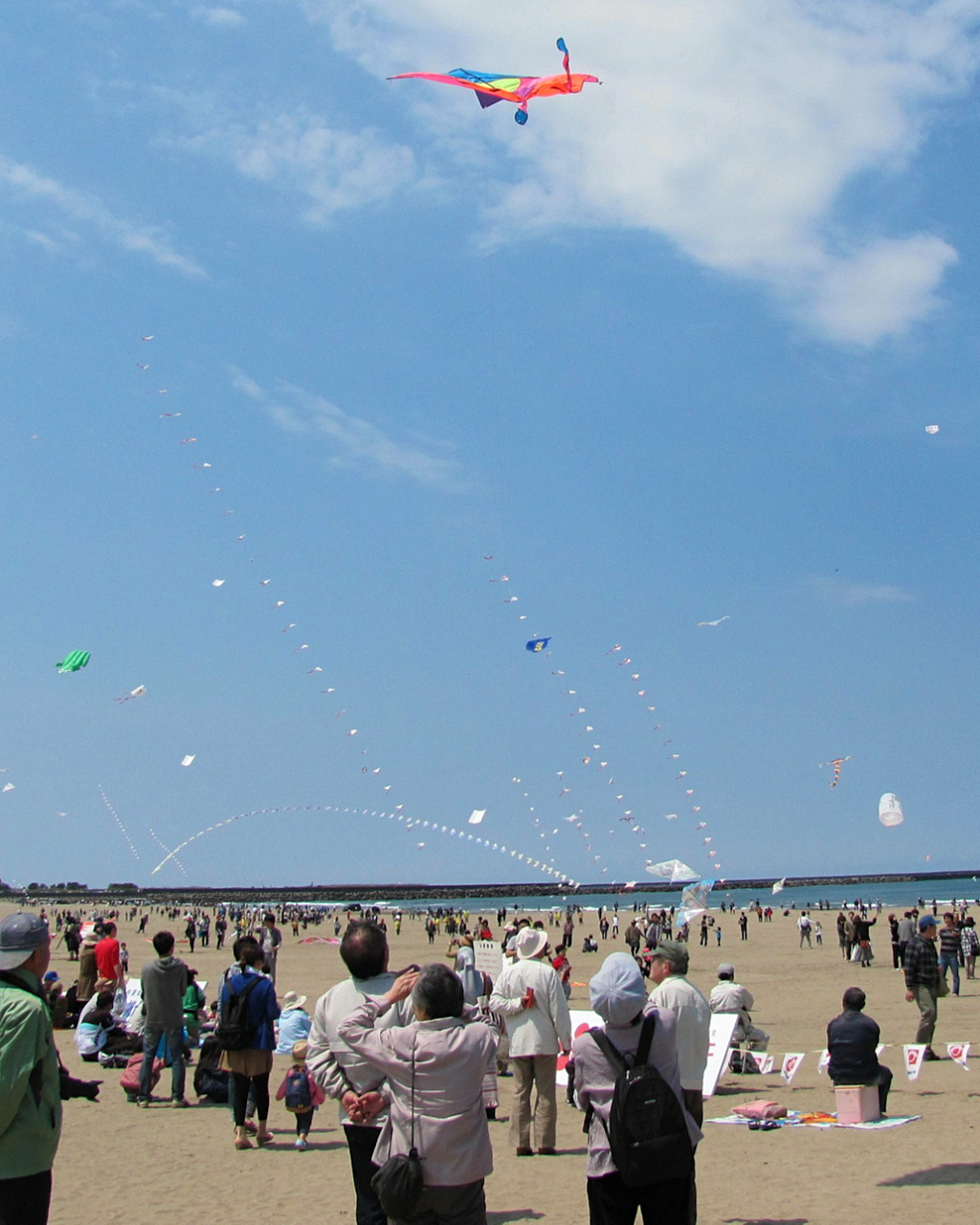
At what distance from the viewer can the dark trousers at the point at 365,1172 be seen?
4.37m

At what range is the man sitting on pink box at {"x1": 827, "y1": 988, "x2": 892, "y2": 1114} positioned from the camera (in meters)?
8.12

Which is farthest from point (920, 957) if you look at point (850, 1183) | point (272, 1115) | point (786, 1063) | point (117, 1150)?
point (117, 1150)

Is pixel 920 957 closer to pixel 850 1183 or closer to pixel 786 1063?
pixel 786 1063

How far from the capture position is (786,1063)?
10680 millimetres

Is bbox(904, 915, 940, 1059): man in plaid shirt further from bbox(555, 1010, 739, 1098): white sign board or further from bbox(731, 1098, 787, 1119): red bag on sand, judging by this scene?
bbox(731, 1098, 787, 1119): red bag on sand

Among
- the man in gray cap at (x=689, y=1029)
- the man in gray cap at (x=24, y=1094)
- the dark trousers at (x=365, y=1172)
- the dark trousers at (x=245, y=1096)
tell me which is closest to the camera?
the man in gray cap at (x=24, y=1094)

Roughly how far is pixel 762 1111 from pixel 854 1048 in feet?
3.16

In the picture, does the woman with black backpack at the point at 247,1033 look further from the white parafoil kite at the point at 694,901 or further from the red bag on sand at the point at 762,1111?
the white parafoil kite at the point at 694,901

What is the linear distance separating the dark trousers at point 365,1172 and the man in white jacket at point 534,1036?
3.14 m

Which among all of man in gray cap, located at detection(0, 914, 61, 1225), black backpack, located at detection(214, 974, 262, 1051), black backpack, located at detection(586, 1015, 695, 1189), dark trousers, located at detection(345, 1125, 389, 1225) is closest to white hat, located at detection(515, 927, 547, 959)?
black backpack, located at detection(214, 974, 262, 1051)

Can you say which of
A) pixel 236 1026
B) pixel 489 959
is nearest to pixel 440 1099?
pixel 236 1026

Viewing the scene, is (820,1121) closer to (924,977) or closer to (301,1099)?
(924,977)

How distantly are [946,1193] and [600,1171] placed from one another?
3.11 m

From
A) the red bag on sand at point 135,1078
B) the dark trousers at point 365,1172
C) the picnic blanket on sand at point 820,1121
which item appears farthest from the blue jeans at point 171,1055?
the dark trousers at point 365,1172
